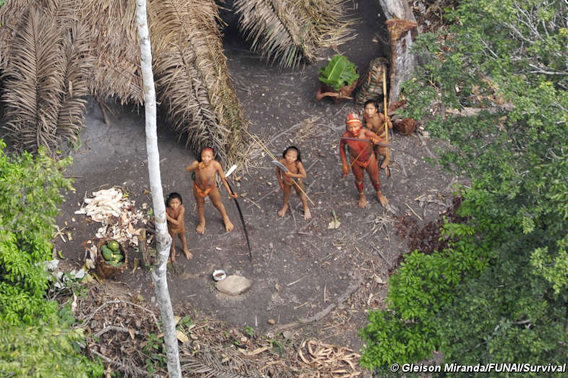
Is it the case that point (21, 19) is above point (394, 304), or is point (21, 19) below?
above

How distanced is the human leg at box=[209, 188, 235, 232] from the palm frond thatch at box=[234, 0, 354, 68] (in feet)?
10.8

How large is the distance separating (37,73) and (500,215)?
23.2 ft

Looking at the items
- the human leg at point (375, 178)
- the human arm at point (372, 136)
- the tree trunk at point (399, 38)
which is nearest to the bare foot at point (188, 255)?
the human leg at point (375, 178)

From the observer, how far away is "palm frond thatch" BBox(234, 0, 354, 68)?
12086mm

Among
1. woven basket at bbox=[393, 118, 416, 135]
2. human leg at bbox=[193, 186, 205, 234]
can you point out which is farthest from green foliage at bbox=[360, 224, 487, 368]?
woven basket at bbox=[393, 118, 416, 135]

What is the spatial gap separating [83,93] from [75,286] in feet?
9.41

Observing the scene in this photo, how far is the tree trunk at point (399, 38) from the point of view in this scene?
11.5 m

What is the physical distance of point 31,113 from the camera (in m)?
10.8

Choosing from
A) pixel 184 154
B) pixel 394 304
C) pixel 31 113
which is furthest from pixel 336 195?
pixel 31 113

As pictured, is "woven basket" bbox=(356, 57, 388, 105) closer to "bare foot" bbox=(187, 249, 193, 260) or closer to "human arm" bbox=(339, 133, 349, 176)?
"human arm" bbox=(339, 133, 349, 176)

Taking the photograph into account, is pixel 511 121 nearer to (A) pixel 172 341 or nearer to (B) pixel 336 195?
(A) pixel 172 341

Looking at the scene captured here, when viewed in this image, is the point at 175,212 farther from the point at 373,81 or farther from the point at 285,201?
the point at 373,81

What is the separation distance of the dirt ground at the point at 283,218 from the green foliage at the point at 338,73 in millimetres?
384

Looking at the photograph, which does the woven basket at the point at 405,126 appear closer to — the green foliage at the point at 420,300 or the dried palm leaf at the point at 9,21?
the green foliage at the point at 420,300
